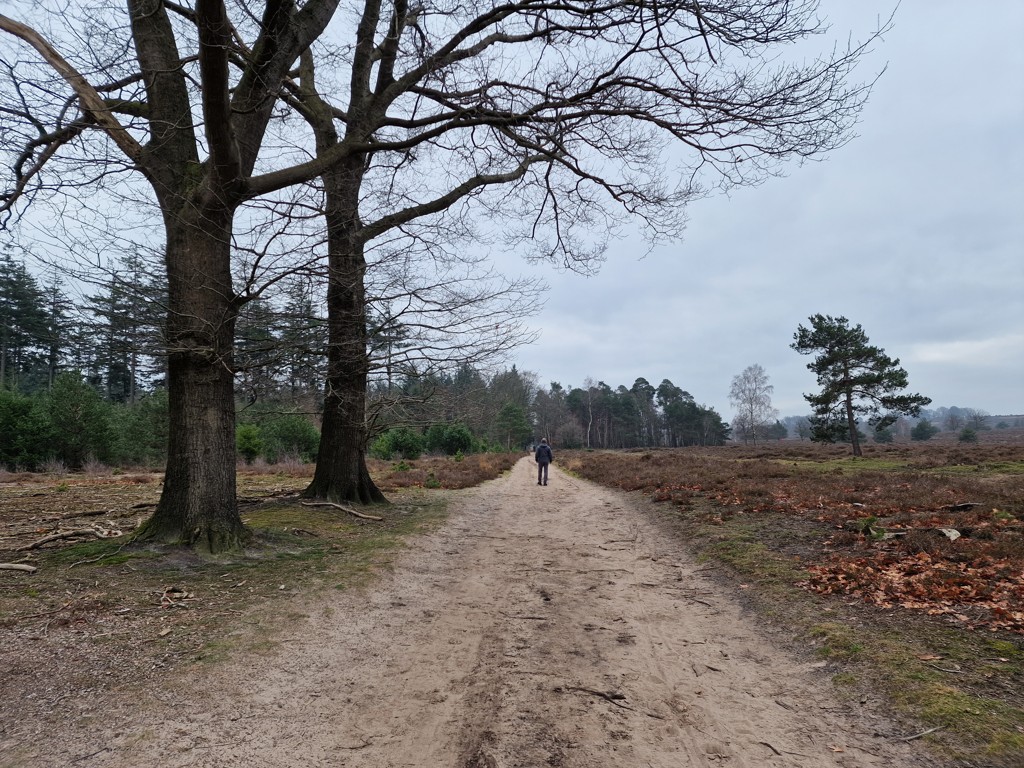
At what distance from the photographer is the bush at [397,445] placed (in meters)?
33.1

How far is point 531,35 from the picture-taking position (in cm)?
773

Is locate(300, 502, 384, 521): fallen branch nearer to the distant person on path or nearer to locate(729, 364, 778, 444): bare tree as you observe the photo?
the distant person on path

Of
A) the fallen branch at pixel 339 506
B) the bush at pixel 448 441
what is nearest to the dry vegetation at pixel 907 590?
the fallen branch at pixel 339 506

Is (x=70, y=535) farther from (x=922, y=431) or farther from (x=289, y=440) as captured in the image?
(x=922, y=431)

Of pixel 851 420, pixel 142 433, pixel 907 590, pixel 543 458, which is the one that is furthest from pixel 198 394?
pixel 851 420

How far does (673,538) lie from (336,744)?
22.0 ft

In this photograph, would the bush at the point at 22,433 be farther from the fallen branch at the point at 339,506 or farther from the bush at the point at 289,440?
the fallen branch at the point at 339,506

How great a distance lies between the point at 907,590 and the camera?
4691 mm

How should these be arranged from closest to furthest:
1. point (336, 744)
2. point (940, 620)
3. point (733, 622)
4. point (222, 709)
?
point (336, 744), point (222, 709), point (940, 620), point (733, 622)

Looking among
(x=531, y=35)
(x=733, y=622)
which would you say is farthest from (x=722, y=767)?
(x=531, y=35)

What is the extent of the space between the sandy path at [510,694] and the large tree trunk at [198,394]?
2.22 meters

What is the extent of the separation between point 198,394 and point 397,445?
2932 cm

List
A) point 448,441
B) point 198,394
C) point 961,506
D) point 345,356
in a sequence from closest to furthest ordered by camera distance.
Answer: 1. point 198,394
2. point 345,356
3. point 961,506
4. point 448,441

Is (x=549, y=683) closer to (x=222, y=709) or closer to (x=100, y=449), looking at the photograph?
(x=222, y=709)
